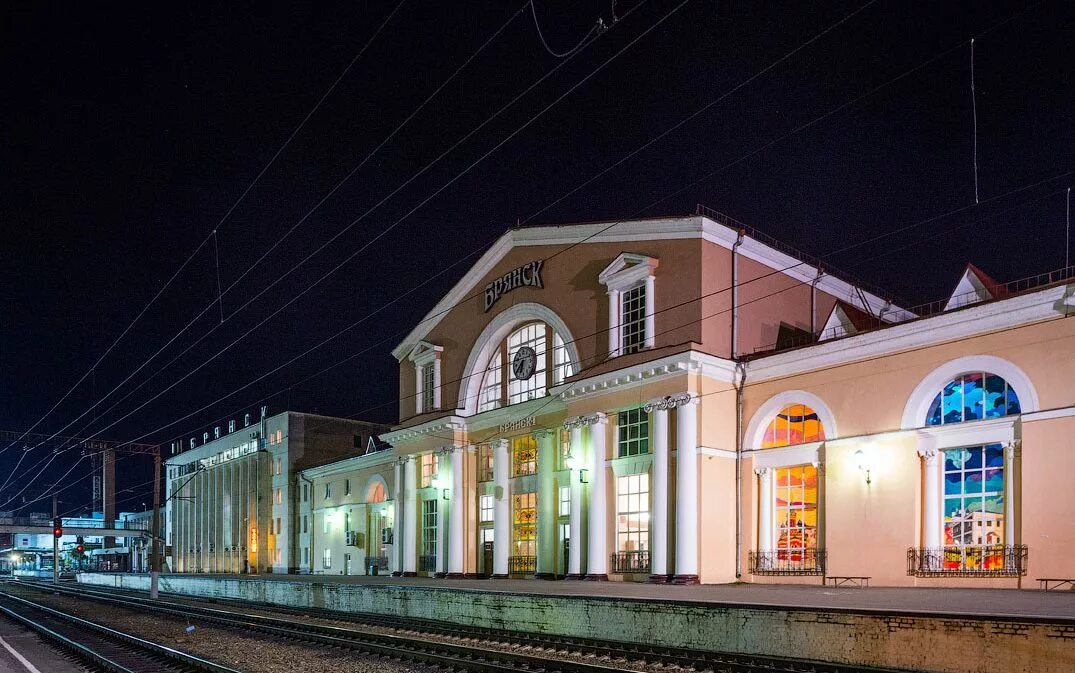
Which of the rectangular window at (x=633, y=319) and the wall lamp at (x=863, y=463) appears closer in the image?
the wall lamp at (x=863, y=463)

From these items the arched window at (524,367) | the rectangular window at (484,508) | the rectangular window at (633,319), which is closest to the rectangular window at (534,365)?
the arched window at (524,367)

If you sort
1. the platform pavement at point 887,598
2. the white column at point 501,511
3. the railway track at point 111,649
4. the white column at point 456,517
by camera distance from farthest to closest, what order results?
1. the white column at point 456,517
2. the white column at point 501,511
3. the railway track at point 111,649
4. the platform pavement at point 887,598

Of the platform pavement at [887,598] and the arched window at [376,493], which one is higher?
the platform pavement at [887,598]

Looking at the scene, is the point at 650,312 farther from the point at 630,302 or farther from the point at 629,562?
the point at 629,562

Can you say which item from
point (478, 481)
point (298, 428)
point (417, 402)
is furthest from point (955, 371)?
point (298, 428)

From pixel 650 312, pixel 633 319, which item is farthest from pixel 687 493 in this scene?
pixel 633 319

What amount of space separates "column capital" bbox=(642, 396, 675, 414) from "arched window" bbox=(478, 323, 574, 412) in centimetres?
427

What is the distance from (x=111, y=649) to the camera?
21.0 m

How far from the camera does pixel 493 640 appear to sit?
19750mm

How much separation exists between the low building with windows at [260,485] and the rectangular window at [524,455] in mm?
18613

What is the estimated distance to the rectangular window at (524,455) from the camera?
114 feet

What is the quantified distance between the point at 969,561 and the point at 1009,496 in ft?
5.95

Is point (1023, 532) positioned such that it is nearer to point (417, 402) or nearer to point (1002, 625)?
point (1002, 625)

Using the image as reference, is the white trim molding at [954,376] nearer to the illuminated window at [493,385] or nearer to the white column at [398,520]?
the illuminated window at [493,385]
